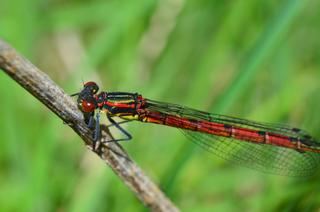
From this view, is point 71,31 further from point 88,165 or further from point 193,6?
point 88,165

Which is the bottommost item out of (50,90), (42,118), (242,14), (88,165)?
(50,90)

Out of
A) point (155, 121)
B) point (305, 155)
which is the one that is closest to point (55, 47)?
point (155, 121)

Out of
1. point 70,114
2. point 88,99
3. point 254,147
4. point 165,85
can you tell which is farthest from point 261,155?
point 70,114

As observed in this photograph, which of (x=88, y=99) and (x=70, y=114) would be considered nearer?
(x=70, y=114)

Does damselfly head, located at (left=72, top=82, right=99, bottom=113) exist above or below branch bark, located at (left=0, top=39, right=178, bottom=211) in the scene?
above

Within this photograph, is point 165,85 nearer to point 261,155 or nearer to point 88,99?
point 261,155

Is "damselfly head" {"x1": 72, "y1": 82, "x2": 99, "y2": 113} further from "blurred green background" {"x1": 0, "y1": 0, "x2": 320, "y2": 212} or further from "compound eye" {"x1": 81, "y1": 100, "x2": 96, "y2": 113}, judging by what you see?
"blurred green background" {"x1": 0, "y1": 0, "x2": 320, "y2": 212}

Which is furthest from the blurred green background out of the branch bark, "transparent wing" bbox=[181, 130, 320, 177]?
the branch bark
